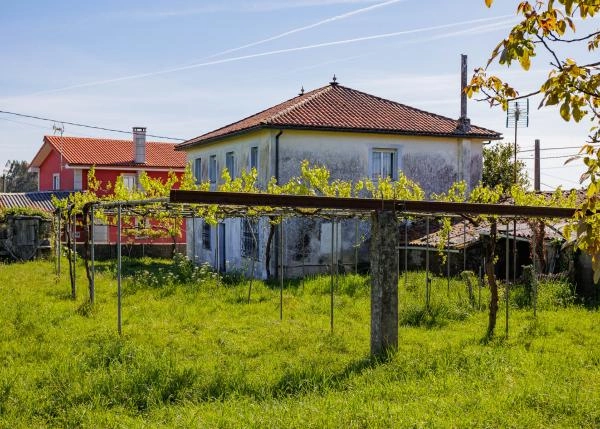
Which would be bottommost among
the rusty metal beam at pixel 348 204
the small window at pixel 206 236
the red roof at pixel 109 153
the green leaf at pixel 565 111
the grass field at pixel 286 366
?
the grass field at pixel 286 366

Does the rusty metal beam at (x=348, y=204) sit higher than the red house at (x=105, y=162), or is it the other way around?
the red house at (x=105, y=162)

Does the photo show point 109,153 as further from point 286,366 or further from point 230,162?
point 286,366

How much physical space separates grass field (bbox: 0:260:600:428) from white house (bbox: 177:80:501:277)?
23.3ft

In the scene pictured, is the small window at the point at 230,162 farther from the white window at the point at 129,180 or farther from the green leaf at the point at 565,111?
the green leaf at the point at 565,111

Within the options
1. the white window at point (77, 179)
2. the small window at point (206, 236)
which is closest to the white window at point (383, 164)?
the small window at point (206, 236)

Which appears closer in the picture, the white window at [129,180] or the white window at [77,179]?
the white window at [77,179]

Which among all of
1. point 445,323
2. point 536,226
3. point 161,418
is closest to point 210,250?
point 536,226

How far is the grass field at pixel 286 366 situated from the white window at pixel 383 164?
880 cm

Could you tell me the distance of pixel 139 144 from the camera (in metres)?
36.8

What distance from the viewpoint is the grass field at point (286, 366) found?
673 cm

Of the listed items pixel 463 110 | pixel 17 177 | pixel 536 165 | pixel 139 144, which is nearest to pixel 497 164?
pixel 536 165

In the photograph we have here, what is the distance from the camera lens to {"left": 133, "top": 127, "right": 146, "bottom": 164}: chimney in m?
36.2

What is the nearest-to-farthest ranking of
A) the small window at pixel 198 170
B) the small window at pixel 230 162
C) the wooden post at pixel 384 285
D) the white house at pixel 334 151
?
the wooden post at pixel 384 285 < the white house at pixel 334 151 < the small window at pixel 230 162 < the small window at pixel 198 170

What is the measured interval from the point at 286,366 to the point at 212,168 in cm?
1880
